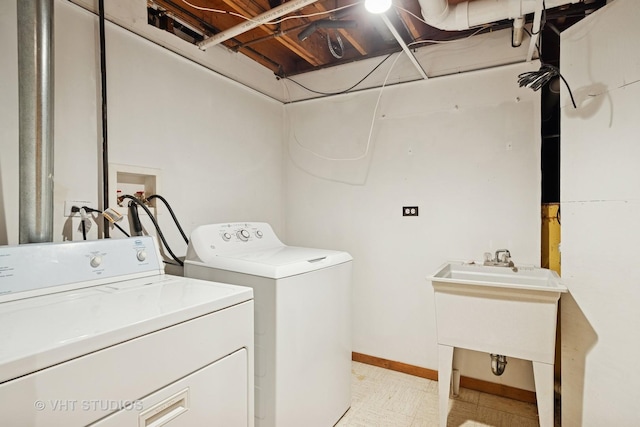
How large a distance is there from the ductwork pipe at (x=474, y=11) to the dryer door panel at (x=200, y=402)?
1777 millimetres

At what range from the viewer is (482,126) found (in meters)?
2.14

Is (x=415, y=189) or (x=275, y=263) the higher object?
(x=415, y=189)

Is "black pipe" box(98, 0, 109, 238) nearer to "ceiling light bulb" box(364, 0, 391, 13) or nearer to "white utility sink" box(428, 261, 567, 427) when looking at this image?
"ceiling light bulb" box(364, 0, 391, 13)

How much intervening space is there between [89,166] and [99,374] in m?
1.16

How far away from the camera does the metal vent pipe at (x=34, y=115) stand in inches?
47.6

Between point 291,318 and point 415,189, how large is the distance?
54.3 inches

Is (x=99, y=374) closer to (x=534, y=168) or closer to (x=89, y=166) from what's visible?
(x=89, y=166)

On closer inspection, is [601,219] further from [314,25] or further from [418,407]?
[314,25]

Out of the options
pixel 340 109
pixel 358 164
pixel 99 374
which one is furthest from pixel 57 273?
pixel 340 109

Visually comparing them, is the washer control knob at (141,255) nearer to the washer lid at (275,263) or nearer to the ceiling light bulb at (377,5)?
the washer lid at (275,263)

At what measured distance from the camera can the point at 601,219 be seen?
1519 millimetres

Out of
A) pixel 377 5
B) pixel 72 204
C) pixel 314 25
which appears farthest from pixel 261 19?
pixel 72 204

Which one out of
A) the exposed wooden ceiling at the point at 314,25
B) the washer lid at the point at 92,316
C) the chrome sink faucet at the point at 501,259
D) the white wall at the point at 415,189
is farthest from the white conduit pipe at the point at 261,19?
the chrome sink faucet at the point at 501,259

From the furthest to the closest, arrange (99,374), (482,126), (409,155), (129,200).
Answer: (409,155)
(482,126)
(129,200)
(99,374)
